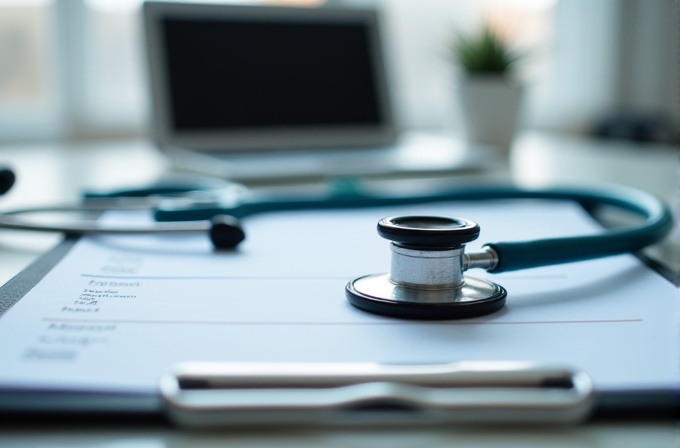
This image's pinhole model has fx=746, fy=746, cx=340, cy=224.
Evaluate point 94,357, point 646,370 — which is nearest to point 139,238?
point 94,357

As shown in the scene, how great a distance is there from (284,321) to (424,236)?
95 mm

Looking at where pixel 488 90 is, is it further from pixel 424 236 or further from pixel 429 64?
pixel 429 64

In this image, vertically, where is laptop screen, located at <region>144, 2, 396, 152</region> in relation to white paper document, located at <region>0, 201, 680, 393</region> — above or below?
above

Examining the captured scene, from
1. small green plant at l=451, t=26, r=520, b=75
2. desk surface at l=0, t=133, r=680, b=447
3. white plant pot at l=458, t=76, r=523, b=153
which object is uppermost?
small green plant at l=451, t=26, r=520, b=75

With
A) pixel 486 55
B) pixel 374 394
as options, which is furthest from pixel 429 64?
pixel 374 394

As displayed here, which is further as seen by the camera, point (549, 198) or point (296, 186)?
point (296, 186)

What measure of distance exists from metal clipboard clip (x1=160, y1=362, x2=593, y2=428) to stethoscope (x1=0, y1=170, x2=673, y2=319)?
0.10 metres

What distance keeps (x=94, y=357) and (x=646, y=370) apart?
0.86 feet

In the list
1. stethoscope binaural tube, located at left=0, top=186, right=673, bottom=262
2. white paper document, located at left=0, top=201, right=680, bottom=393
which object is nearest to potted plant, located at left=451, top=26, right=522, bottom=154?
stethoscope binaural tube, located at left=0, top=186, right=673, bottom=262

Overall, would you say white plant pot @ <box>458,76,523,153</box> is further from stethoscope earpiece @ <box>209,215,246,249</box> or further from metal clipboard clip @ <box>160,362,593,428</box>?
metal clipboard clip @ <box>160,362,593,428</box>

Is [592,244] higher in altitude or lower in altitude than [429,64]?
lower

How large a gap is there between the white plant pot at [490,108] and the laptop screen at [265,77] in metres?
0.15

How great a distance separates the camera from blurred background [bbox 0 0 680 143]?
195 centimetres

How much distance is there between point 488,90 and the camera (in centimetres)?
133
